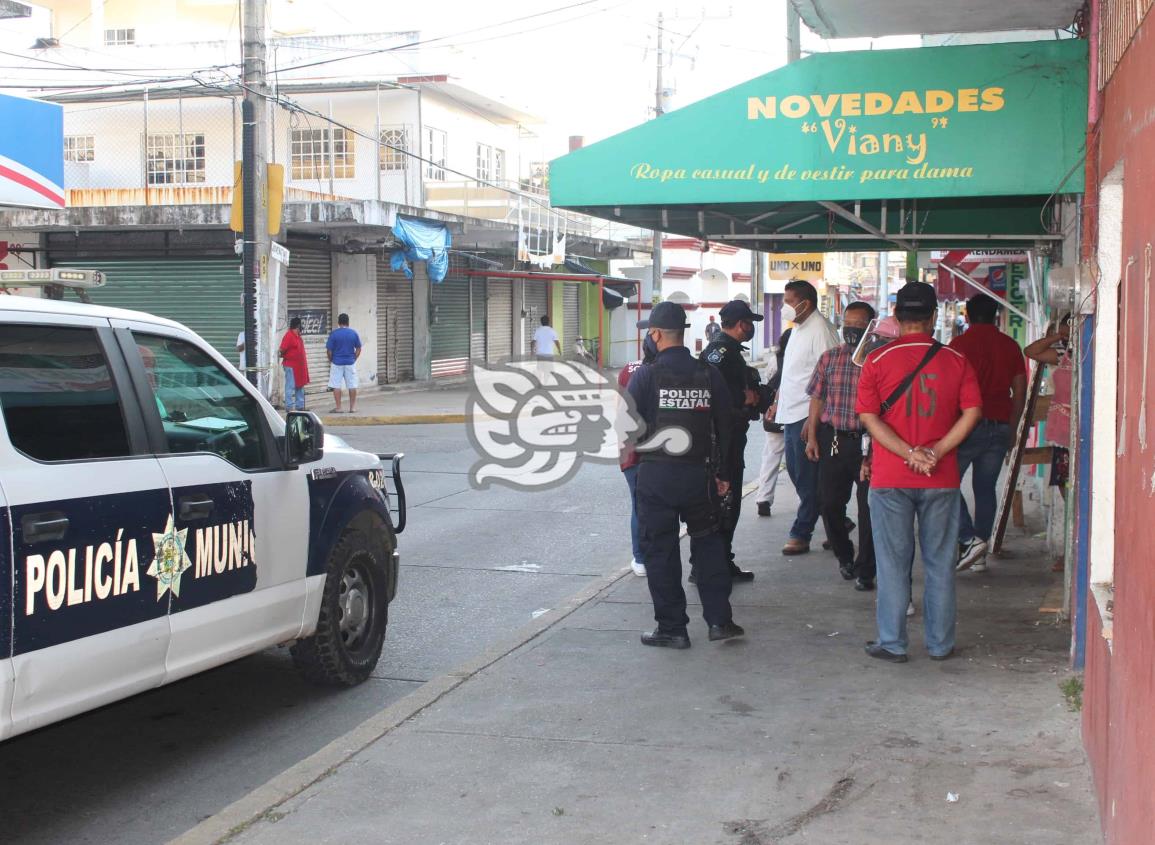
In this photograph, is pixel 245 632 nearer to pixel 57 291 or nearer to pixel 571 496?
pixel 57 291

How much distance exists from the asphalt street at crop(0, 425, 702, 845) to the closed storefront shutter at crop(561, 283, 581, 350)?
105ft

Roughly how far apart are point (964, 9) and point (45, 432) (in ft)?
17.9

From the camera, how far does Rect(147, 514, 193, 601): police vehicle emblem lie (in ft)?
15.7

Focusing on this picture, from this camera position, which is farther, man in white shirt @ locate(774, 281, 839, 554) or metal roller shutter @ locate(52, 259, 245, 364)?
metal roller shutter @ locate(52, 259, 245, 364)

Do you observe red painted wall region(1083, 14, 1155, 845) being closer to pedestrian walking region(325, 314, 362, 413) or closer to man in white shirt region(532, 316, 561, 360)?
pedestrian walking region(325, 314, 362, 413)

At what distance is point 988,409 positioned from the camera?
29.4 ft

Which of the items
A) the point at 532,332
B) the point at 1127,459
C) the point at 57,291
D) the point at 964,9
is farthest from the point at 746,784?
the point at 532,332

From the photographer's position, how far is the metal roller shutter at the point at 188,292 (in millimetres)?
25391

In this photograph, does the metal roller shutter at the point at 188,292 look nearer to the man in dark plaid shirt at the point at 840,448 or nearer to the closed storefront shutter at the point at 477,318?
the closed storefront shutter at the point at 477,318

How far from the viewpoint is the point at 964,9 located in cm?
718

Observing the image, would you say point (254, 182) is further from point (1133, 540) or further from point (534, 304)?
point (534, 304)

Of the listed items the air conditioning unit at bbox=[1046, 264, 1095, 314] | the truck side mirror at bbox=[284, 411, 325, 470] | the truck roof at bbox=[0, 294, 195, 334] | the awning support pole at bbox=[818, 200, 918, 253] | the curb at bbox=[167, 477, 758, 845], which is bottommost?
the curb at bbox=[167, 477, 758, 845]

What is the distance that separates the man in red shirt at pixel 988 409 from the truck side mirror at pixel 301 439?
16.1 ft

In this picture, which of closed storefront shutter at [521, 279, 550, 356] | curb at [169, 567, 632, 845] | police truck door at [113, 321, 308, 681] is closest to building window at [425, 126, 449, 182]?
closed storefront shutter at [521, 279, 550, 356]
